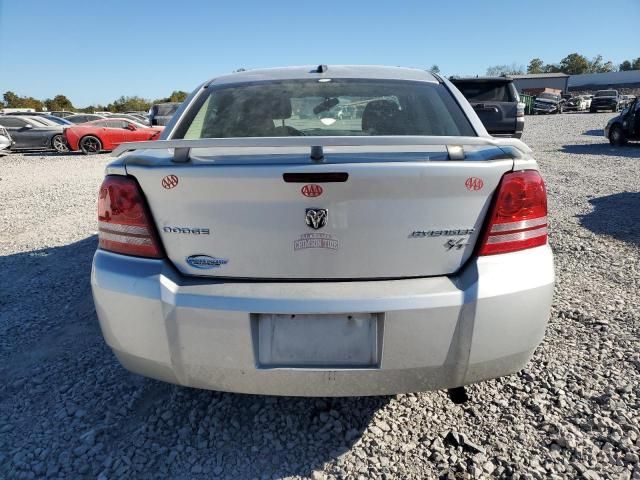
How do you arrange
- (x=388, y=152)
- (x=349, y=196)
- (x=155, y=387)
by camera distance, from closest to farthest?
(x=349, y=196)
(x=388, y=152)
(x=155, y=387)

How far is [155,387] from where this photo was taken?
242 centimetres

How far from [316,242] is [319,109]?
135cm

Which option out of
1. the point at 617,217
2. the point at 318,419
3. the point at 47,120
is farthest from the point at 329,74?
the point at 47,120

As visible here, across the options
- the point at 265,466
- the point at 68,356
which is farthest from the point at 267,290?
the point at 68,356

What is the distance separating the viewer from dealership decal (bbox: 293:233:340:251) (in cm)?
163

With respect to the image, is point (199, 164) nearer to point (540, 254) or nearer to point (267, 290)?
point (267, 290)

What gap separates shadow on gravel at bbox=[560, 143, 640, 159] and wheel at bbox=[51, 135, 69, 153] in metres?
18.0

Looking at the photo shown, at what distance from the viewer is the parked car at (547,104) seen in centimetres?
4253

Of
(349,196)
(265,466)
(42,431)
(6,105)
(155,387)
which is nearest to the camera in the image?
(349,196)

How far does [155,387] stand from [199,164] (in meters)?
1.38

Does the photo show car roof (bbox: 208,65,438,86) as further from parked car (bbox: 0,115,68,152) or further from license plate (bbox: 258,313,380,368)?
parked car (bbox: 0,115,68,152)

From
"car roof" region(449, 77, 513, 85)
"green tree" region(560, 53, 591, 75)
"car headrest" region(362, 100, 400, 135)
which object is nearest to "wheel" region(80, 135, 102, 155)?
"car roof" region(449, 77, 513, 85)

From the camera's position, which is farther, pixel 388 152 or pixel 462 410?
pixel 462 410

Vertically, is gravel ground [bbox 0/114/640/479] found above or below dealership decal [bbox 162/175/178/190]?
below
